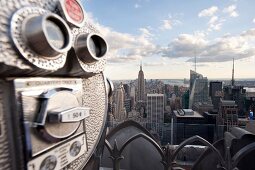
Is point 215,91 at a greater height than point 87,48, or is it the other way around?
point 87,48

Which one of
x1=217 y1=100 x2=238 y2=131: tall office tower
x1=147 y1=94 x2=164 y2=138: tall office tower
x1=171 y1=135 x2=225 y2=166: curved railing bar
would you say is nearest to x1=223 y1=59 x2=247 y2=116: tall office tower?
x1=217 y1=100 x2=238 y2=131: tall office tower

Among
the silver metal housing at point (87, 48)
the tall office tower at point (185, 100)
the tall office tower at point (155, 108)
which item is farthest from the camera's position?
the tall office tower at point (185, 100)

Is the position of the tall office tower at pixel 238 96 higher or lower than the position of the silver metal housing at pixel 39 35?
lower

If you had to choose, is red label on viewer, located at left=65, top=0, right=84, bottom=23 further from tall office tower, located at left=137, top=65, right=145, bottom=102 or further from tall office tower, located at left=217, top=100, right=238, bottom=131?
tall office tower, located at left=137, top=65, right=145, bottom=102

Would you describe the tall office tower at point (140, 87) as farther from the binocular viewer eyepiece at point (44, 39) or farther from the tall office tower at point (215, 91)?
the binocular viewer eyepiece at point (44, 39)

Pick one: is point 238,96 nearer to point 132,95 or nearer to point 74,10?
point 132,95

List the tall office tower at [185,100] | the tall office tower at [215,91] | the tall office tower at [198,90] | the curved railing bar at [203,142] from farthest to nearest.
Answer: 1. the tall office tower at [198,90]
2. the tall office tower at [185,100]
3. the tall office tower at [215,91]
4. the curved railing bar at [203,142]

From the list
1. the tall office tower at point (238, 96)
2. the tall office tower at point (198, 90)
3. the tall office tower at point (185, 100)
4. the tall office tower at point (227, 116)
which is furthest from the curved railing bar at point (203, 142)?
the tall office tower at point (198, 90)

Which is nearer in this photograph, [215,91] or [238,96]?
[238,96]

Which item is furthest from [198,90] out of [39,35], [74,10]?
[39,35]
